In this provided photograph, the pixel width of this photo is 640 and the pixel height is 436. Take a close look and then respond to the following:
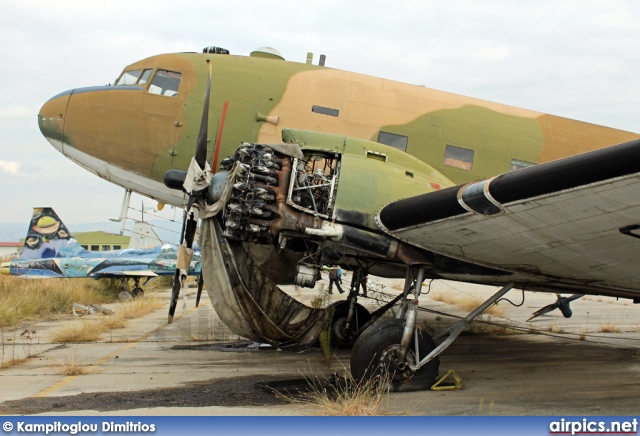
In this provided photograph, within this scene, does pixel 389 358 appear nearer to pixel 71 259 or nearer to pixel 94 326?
pixel 94 326

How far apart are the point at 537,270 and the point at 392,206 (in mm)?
2109

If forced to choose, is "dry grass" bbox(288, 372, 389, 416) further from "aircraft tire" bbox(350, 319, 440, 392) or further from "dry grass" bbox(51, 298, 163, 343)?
"dry grass" bbox(51, 298, 163, 343)

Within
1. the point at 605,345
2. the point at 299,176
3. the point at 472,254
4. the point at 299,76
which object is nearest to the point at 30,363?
the point at 299,176

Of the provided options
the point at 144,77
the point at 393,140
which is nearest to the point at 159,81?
the point at 144,77

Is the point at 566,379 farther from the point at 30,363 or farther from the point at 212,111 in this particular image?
the point at 30,363

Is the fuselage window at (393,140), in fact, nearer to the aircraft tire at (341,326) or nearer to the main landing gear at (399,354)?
the main landing gear at (399,354)

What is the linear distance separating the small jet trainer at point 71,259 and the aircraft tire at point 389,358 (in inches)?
774

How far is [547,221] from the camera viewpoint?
6047mm

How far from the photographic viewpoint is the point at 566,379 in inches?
337

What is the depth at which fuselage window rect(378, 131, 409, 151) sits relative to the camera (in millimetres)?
9680

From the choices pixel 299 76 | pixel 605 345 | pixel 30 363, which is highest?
pixel 299 76

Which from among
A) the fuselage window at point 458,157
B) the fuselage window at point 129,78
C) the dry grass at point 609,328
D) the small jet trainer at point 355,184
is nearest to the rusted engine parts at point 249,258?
the small jet trainer at point 355,184

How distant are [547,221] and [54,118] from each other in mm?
8222

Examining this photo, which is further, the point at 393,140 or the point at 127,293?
the point at 127,293
